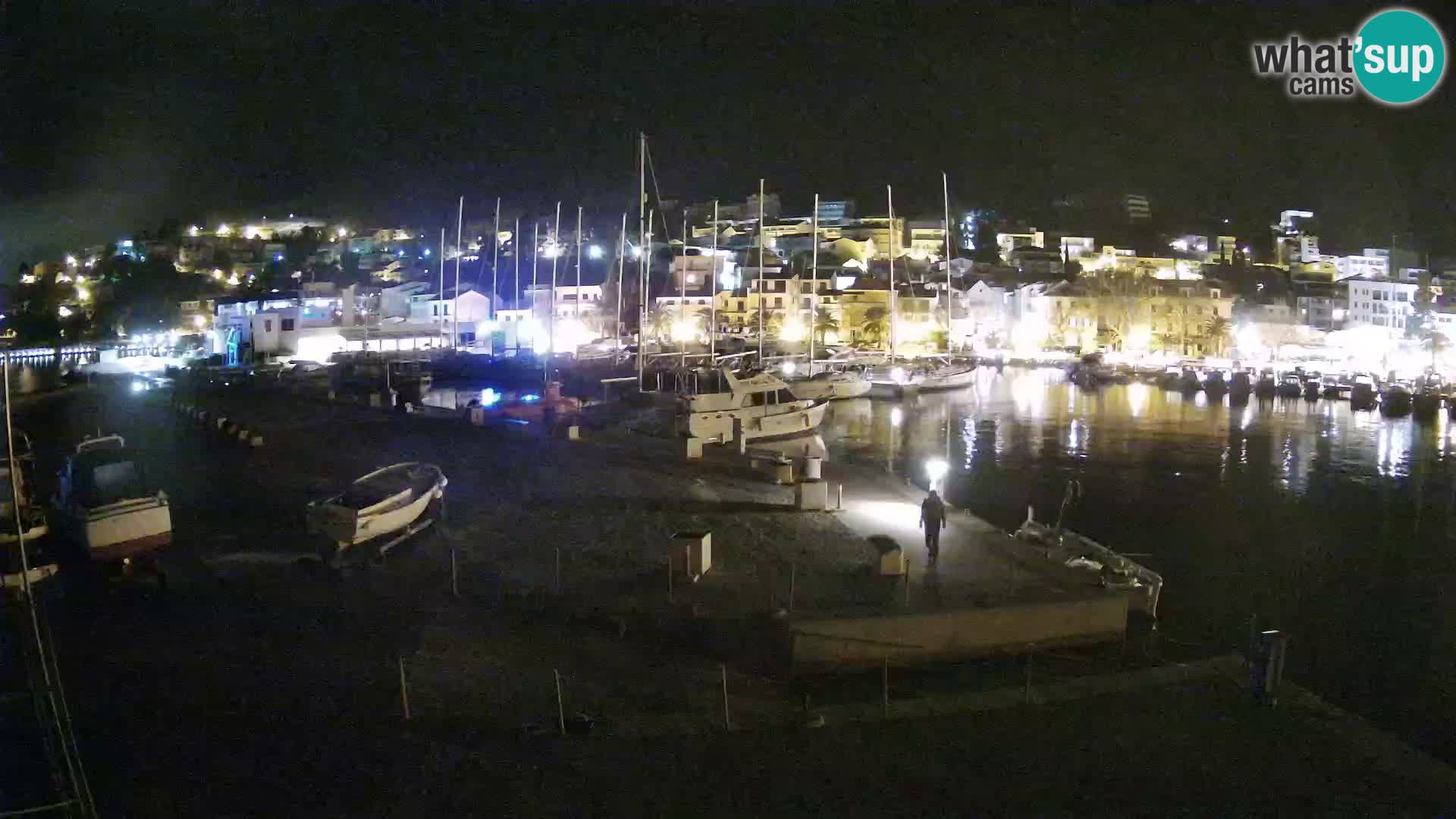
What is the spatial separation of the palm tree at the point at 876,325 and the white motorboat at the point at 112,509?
146ft

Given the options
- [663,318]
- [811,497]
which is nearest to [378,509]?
[811,497]

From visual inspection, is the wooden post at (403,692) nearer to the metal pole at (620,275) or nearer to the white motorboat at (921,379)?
the metal pole at (620,275)

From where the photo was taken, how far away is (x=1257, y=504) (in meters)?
15.8

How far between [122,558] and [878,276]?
5197 centimetres

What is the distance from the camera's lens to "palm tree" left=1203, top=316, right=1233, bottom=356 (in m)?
51.6

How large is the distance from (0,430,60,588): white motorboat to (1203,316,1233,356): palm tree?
5487 centimetres

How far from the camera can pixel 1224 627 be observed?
8.94 meters

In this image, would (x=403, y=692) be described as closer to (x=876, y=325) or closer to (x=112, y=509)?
(x=112, y=509)

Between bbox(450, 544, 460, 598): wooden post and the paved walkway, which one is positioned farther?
the paved walkway

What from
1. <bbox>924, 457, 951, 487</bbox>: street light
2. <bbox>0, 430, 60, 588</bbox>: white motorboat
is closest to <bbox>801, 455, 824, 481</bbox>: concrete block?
<bbox>924, 457, 951, 487</bbox>: street light

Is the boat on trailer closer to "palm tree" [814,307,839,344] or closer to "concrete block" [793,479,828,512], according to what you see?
"concrete block" [793,479,828,512]

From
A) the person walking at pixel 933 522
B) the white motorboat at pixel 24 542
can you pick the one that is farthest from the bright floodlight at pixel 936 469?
the white motorboat at pixel 24 542

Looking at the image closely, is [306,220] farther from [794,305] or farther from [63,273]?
[794,305]

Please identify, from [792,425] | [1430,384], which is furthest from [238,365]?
[1430,384]
